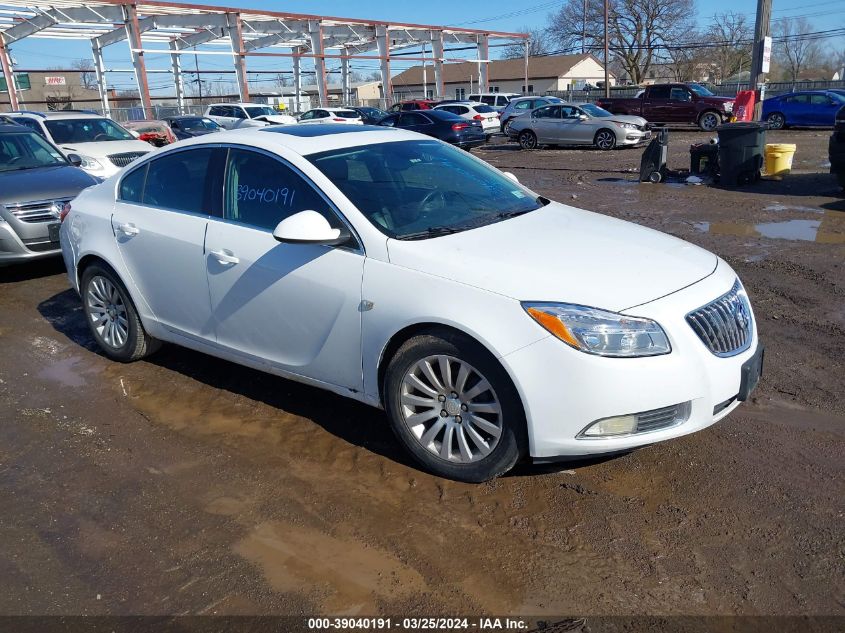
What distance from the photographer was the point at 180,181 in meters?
4.62

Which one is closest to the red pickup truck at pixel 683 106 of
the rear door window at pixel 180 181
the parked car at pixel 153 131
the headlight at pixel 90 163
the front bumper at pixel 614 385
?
the parked car at pixel 153 131

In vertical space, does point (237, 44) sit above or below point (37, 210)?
above

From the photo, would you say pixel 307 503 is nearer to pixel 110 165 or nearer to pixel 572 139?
pixel 110 165

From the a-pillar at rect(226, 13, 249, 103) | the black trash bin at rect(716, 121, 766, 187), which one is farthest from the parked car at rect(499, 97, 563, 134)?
the a-pillar at rect(226, 13, 249, 103)

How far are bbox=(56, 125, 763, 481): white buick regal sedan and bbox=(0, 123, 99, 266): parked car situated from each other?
3164 millimetres

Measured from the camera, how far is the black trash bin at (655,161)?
45.6 feet

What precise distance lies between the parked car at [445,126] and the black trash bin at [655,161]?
30.3 ft

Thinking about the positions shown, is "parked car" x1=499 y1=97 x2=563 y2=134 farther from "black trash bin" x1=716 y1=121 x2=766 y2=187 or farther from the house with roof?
the house with roof

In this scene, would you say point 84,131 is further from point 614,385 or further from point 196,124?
point 614,385

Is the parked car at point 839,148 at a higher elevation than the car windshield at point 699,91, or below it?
below

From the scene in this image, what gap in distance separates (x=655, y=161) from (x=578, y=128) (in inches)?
332

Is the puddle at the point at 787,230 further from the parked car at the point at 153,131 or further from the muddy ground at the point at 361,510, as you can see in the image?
the parked car at the point at 153,131

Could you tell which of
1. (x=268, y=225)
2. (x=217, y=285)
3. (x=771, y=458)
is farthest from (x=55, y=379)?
(x=771, y=458)

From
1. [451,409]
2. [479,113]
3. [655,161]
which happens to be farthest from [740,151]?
[479,113]
